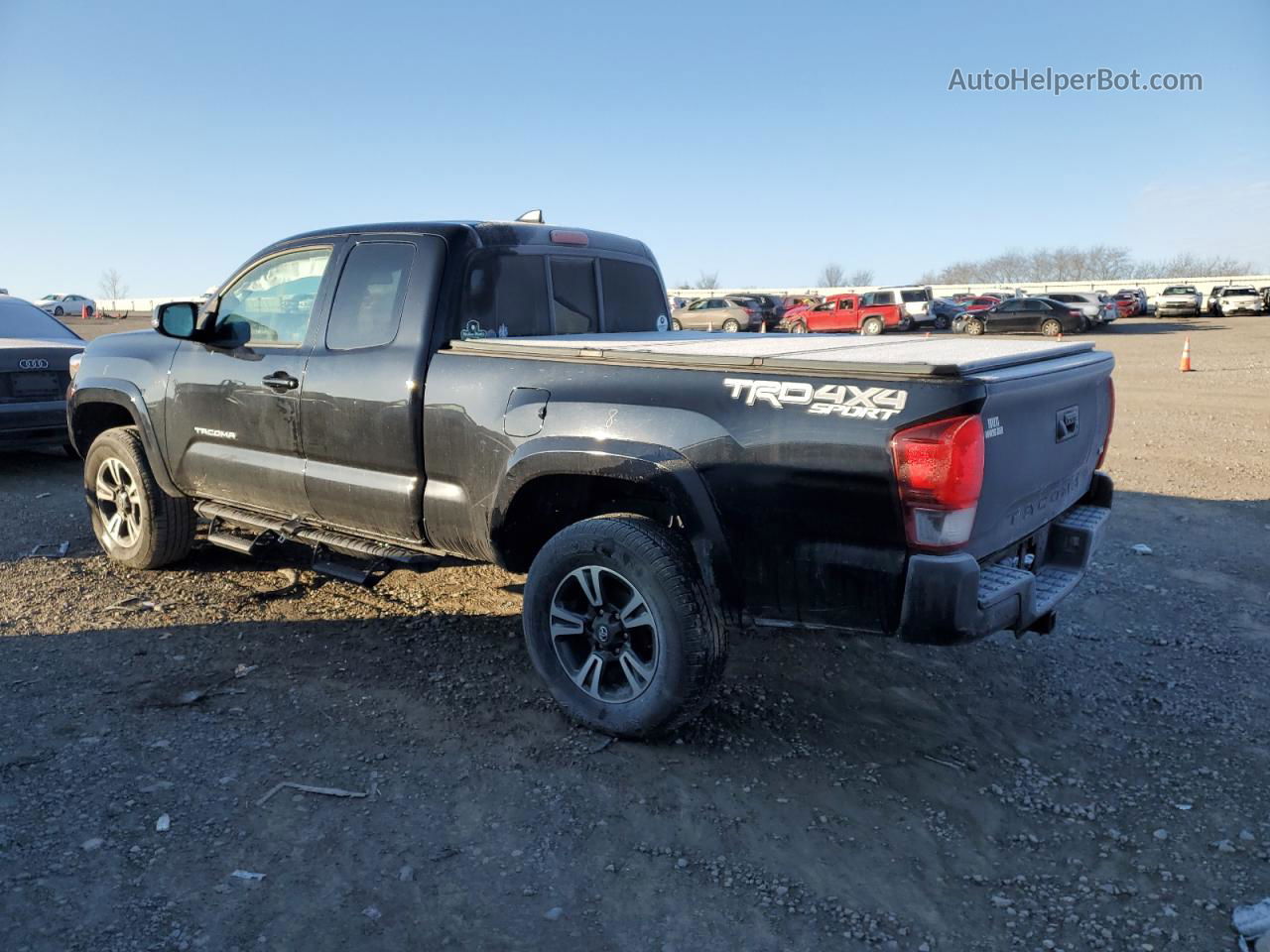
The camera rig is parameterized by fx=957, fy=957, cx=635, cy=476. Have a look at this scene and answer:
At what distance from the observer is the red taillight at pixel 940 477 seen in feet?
9.45

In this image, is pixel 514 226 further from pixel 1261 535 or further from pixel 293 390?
pixel 1261 535

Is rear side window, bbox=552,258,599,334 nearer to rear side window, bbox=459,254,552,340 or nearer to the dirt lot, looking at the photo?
rear side window, bbox=459,254,552,340

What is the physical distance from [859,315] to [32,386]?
31982mm

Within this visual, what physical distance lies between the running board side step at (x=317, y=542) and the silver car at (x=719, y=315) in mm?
31417

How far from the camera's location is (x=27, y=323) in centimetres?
927

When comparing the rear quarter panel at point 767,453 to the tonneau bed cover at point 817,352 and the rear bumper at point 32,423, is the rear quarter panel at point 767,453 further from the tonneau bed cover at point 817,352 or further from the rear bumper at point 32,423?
the rear bumper at point 32,423

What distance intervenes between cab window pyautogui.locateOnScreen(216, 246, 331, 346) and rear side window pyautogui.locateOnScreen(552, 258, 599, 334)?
1.12 m

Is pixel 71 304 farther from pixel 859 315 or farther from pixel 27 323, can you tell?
pixel 27 323

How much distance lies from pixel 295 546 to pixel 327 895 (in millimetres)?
4044

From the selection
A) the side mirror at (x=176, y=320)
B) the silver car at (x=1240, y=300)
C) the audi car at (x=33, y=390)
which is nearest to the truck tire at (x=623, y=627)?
the side mirror at (x=176, y=320)

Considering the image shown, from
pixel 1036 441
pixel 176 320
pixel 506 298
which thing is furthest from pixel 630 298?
pixel 1036 441

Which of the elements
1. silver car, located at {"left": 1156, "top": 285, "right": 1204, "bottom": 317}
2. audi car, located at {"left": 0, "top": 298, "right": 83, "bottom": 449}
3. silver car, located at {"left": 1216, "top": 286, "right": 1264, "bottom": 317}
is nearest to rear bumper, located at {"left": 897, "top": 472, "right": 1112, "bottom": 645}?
audi car, located at {"left": 0, "top": 298, "right": 83, "bottom": 449}

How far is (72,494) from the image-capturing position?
7.96 meters

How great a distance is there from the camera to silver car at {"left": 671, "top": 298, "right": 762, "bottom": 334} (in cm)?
3669
